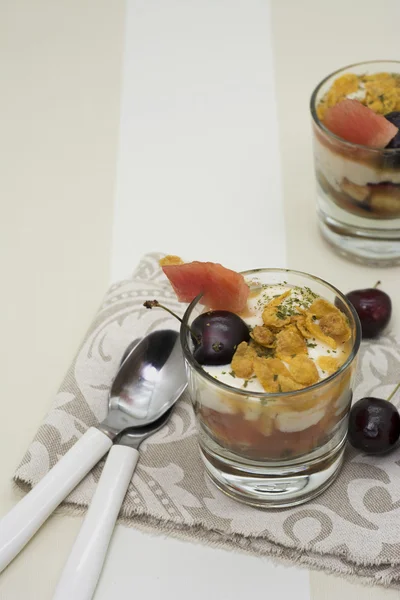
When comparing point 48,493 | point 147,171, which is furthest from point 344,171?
point 48,493

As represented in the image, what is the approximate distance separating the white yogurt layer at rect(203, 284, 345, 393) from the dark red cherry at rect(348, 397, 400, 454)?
13cm

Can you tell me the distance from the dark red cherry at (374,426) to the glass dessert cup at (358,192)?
48cm

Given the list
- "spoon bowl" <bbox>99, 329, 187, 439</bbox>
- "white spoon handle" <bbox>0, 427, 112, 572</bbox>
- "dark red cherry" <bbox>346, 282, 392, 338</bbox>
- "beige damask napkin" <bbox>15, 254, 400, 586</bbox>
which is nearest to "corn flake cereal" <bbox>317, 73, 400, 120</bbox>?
"dark red cherry" <bbox>346, 282, 392, 338</bbox>

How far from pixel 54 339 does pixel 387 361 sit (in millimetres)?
608

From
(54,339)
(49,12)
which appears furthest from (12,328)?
(49,12)

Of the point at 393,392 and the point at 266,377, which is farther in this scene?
the point at 393,392

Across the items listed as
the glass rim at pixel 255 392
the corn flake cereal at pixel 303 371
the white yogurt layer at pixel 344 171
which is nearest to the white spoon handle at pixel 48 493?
the glass rim at pixel 255 392

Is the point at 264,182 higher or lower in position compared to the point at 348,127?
lower

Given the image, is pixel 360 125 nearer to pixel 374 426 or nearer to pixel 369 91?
pixel 369 91

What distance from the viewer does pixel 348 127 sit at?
1537mm

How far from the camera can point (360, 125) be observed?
1.52 metres

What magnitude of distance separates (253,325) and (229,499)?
26cm

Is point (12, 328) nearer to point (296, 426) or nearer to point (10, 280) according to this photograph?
point (10, 280)

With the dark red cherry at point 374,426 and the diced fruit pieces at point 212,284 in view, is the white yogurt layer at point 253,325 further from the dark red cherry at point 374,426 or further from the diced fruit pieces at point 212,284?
the dark red cherry at point 374,426
